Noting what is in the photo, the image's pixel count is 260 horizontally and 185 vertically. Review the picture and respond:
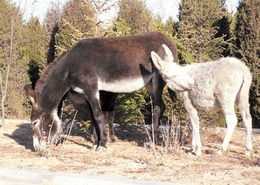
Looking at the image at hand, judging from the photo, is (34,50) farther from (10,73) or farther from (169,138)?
(169,138)

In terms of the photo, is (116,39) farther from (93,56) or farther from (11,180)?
(11,180)

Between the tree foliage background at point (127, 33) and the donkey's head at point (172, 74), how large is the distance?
5.87ft

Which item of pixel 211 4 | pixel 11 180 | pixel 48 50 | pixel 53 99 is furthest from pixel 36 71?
pixel 11 180

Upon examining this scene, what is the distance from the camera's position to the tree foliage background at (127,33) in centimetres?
1057

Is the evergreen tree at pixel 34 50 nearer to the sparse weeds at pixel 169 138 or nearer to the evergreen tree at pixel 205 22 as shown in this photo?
the evergreen tree at pixel 205 22

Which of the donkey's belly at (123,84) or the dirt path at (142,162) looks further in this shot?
the donkey's belly at (123,84)

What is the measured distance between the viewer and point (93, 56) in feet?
27.5

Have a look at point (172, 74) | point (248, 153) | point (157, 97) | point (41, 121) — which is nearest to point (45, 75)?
point (41, 121)

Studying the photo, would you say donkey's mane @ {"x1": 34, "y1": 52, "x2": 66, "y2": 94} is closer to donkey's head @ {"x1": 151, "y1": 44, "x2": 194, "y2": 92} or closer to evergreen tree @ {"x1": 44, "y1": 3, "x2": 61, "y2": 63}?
donkey's head @ {"x1": 151, "y1": 44, "x2": 194, "y2": 92}

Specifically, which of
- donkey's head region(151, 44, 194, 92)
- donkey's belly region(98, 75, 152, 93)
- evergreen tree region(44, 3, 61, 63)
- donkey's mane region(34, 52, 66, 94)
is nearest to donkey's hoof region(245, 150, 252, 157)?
donkey's head region(151, 44, 194, 92)

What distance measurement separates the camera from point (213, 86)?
7348 millimetres

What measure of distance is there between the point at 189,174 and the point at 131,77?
9.36 ft

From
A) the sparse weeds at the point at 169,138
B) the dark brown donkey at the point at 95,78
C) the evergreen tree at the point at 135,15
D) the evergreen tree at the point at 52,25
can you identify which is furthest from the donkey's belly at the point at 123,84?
the evergreen tree at the point at 52,25

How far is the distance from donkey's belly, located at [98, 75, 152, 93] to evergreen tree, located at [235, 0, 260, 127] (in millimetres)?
6029
